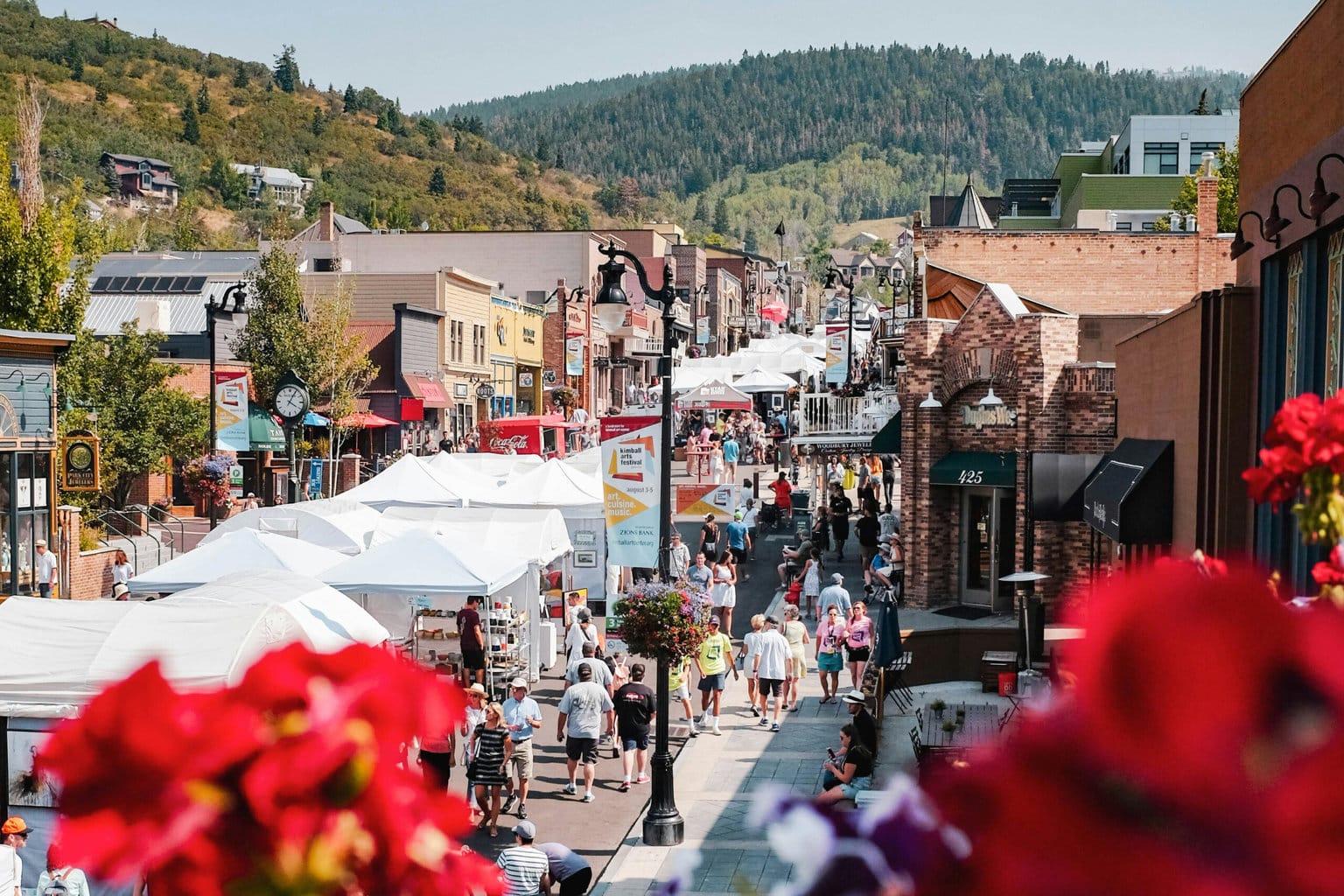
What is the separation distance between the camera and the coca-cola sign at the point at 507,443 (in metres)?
45.2

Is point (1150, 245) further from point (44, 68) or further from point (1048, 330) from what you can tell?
point (44, 68)

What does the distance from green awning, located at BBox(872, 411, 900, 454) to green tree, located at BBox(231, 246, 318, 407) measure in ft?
62.0

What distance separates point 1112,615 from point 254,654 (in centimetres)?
1066

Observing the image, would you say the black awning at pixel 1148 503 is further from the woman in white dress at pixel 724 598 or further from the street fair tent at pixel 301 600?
the woman in white dress at pixel 724 598

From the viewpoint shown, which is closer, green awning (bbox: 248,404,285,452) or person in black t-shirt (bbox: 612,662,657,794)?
person in black t-shirt (bbox: 612,662,657,794)

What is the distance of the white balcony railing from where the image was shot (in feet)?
106

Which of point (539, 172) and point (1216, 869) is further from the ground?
point (539, 172)

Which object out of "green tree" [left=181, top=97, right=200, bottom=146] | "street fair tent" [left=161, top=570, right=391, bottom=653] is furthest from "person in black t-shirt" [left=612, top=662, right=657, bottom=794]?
"green tree" [left=181, top=97, right=200, bottom=146]

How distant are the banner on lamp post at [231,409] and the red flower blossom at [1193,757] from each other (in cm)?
2918

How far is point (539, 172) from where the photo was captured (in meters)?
177

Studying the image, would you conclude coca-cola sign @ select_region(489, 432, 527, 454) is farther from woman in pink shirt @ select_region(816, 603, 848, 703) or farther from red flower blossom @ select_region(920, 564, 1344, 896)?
red flower blossom @ select_region(920, 564, 1344, 896)

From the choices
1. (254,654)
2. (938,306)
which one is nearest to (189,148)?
(938,306)

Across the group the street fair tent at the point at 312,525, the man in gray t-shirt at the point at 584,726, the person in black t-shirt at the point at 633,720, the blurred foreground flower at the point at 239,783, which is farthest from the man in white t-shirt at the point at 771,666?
the blurred foreground flower at the point at 239,783

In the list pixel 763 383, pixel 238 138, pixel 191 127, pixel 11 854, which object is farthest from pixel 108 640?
pixel 238 138
